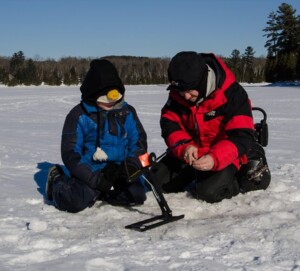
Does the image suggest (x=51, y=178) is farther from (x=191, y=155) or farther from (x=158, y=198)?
(x=191, y=155)

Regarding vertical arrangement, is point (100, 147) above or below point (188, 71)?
below

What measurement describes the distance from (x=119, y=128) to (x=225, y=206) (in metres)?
1.07

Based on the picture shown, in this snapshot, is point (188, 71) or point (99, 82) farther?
point (99, 82)

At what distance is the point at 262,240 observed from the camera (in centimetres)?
291

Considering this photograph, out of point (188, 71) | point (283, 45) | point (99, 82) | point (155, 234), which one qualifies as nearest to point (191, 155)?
point (188, 71)

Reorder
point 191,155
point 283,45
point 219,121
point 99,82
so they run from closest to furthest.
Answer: point 191,155 < point 99,82 < point 219,121 < point 283,45

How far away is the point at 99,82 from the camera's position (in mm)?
3840

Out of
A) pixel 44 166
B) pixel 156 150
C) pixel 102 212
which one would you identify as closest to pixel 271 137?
pixel 156 150

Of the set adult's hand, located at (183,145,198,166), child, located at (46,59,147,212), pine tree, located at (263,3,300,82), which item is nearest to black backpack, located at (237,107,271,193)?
adult's hand, located at (183,145,198,166)

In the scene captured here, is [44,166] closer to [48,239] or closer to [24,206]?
[24,206]

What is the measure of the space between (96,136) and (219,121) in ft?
3.35

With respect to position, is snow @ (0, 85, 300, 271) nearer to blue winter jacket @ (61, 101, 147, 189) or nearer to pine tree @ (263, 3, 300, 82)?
blue winter jacket @ (61, 101, 147, 189)

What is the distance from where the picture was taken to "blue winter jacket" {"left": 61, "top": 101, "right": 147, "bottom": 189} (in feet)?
12.4

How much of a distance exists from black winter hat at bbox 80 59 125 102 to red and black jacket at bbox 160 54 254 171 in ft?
1.72
